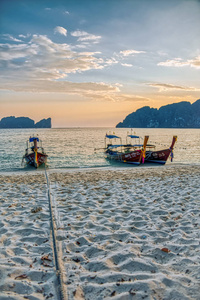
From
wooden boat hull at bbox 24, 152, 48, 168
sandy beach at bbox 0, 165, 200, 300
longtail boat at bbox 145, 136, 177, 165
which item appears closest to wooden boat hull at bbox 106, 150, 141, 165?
longtail boat at bbox 145, 136, 177, 165

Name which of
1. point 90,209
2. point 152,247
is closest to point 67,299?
point 152,247

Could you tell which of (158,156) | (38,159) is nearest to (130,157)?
(158,156)

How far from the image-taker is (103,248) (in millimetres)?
4281

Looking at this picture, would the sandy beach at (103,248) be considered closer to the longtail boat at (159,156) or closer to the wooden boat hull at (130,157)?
the wooden boat hull at (130,157)

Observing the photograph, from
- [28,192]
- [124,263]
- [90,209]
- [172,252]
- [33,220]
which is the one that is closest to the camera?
[124,263]

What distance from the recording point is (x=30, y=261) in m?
3.84

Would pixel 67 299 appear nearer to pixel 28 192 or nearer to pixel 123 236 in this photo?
pixel 123 236

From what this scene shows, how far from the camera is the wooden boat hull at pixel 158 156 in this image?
2445 centimetres

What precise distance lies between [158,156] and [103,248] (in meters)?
21.9

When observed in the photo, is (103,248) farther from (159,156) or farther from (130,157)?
(159,156)

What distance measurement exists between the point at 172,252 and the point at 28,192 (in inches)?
269

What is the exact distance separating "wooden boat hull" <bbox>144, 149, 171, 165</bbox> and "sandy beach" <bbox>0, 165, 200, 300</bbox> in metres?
17.3

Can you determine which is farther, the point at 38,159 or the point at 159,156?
the point at 159,156

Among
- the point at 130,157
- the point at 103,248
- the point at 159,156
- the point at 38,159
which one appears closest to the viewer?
the point at 103,248
